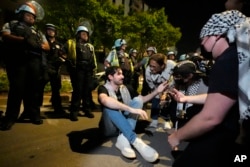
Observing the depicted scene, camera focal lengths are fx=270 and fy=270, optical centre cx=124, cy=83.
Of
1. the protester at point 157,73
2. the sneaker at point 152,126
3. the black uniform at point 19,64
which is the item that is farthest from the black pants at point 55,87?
the sneaker at point 152,126

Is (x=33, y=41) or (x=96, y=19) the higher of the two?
(x=96, y=19)

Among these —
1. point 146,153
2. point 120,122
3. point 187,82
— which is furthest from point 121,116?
point 187,82

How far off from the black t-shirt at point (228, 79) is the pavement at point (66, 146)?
2244 millimetres

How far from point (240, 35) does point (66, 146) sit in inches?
134

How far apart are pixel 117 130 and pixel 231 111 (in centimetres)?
275

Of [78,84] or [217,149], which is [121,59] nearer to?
[78,84]

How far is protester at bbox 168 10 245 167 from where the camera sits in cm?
149

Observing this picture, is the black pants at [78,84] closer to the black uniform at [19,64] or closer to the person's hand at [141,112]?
the black uniform at [19,64]

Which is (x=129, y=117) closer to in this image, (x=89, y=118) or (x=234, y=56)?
(x=89, y=118)

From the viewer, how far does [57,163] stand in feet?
11.8

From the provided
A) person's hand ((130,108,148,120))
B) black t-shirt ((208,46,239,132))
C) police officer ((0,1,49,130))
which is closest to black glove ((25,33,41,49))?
police officer ((0,1,49,130))

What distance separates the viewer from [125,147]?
3.78 meters

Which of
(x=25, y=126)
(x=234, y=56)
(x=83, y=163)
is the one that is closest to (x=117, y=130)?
(x=83, y=163)

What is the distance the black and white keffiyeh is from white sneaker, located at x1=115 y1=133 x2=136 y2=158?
2357 mm
